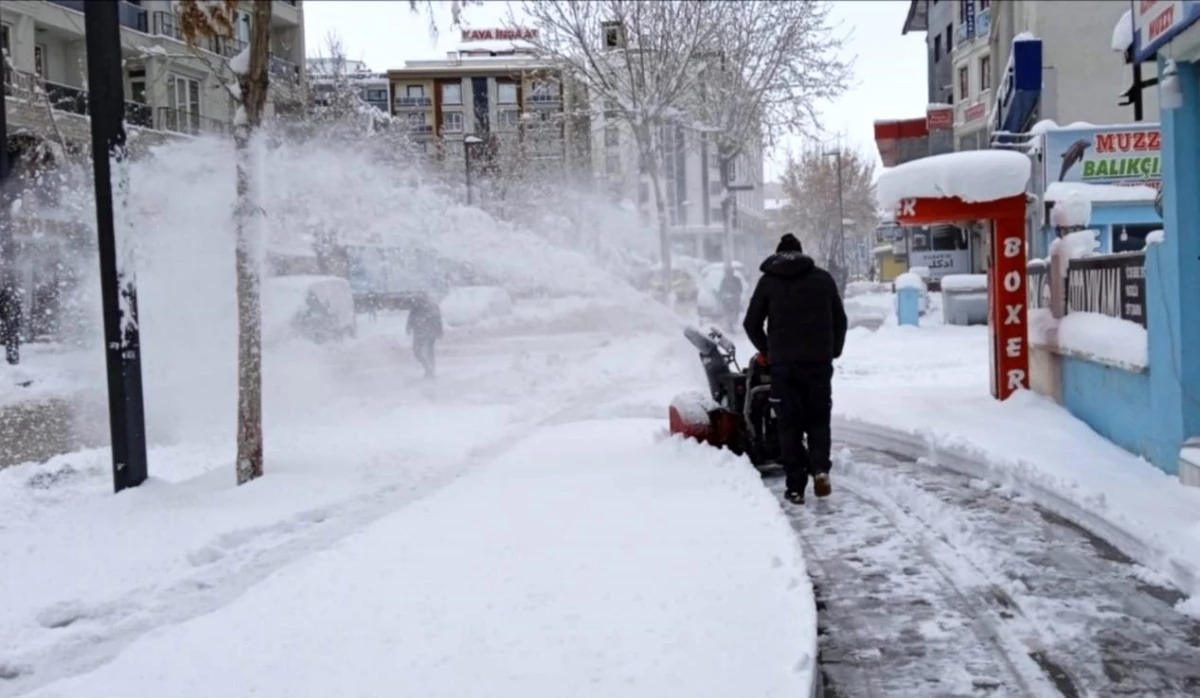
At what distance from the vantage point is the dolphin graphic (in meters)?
20.3

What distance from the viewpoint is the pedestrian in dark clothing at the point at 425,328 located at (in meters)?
17.6

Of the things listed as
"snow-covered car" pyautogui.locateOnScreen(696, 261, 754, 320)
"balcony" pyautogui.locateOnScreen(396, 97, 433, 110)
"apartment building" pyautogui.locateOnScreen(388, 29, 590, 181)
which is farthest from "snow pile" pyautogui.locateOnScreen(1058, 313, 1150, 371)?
"balcony" pyautogui.locateOnScreen(396, 97, 433, 110)

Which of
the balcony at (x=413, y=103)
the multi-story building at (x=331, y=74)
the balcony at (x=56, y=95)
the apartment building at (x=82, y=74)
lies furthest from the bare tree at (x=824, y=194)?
the balcony at (x=56, y=95)

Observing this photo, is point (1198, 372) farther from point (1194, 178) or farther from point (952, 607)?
point (952, 607)

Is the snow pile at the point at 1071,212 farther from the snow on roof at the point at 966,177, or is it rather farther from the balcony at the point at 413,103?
the balcony at the point at 413,103

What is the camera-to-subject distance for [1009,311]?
1159 cm

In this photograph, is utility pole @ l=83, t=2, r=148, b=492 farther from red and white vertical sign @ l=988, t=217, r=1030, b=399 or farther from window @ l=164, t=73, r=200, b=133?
window @ l=164, t=73, r=200, b=133

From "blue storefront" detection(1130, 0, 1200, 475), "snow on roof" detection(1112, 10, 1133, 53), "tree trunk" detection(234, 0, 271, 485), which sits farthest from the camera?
"snow on roof" detection(1112, 10, 1133, 53)

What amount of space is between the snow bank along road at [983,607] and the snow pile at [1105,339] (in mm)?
1837

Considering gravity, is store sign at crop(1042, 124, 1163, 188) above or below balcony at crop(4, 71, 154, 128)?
below

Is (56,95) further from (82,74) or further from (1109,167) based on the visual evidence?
(1109,167)

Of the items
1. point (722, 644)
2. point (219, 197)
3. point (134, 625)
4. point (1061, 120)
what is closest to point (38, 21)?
point (219, 197)

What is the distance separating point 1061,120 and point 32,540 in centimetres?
2900

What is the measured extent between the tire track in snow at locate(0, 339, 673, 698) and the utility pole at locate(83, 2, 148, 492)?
1.60 metres
